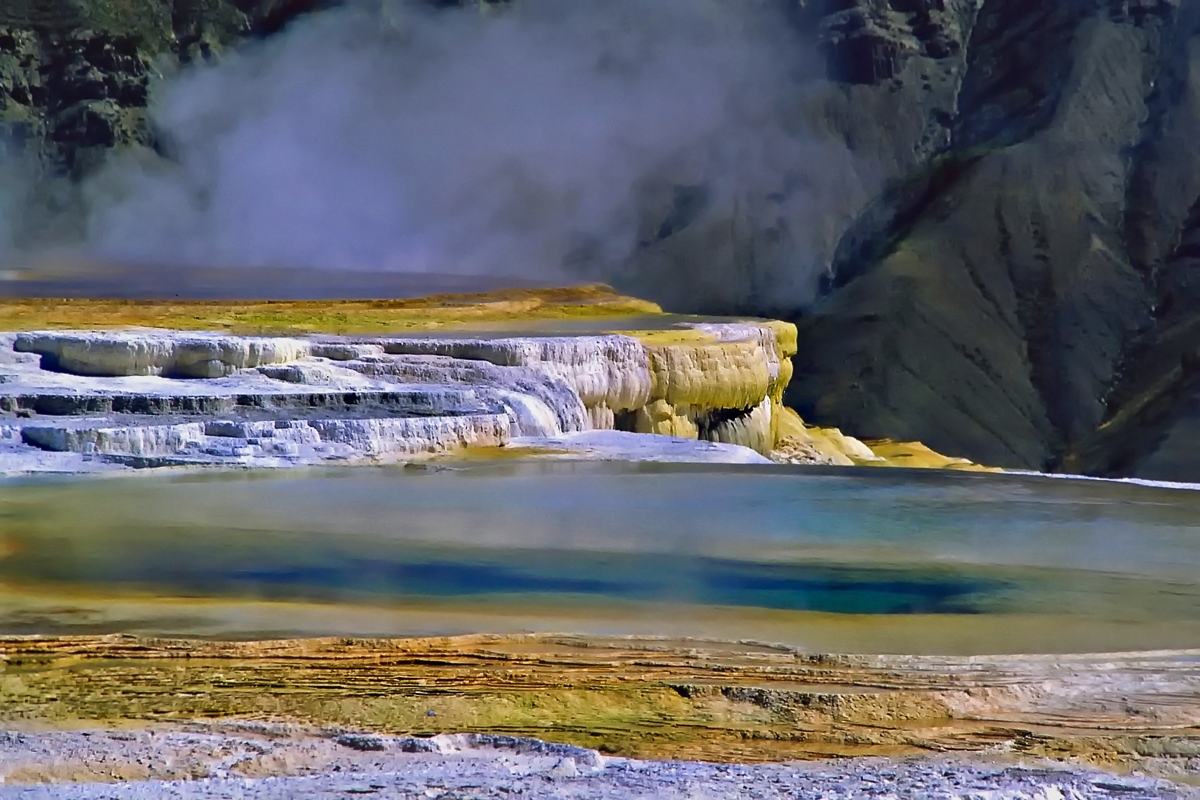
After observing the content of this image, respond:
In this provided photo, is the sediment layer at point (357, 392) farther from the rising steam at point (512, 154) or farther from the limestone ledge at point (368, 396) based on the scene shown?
the rising steam at point (512, 154)

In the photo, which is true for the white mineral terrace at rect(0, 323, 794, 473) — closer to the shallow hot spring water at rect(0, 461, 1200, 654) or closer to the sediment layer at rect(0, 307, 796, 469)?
the sediment layer at rect(0, 307, 796, 469)

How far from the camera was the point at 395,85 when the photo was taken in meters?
35.1

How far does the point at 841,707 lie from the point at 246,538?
2842 millimetres

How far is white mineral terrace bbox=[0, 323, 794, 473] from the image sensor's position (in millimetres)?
8227

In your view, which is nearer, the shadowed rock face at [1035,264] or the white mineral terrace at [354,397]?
the white mineral terrace at [354,397]

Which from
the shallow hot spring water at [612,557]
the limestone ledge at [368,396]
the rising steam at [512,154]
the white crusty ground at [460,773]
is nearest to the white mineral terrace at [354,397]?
the limestone ledge at [368,396]

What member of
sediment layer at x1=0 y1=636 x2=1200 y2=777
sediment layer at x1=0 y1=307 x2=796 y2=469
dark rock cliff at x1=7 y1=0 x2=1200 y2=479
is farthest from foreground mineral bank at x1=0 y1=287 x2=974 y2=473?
dark rock cliff at x1=7 y1=0 x2=1200 y2=479

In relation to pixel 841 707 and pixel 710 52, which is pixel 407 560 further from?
pixel 710 52

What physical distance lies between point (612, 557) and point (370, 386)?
419 centimetres

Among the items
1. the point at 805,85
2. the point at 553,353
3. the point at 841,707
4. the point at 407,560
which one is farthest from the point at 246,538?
the point at 805,85

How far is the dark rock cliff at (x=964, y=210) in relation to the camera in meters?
30.2

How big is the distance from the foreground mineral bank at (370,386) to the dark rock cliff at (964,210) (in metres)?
14.0

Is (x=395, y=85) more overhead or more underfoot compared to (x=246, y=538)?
more overhead

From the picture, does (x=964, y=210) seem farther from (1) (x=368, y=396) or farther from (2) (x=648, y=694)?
(2) (x=648, y=694)
